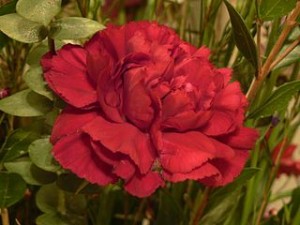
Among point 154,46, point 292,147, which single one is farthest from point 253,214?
point 154,46

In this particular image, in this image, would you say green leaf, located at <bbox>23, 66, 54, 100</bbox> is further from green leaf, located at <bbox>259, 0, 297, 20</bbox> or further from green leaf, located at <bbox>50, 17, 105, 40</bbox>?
green leaf, located at <bbox>259, 0, 297, 20</bbox>

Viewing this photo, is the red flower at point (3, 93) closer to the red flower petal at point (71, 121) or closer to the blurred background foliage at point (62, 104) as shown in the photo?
the blurred background foliage at point (62, 104)

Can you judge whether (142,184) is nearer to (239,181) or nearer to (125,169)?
(125,169)

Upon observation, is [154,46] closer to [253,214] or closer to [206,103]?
[206,103]

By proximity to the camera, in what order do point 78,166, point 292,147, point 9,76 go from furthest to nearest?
point 292,147 < point 9,76 < point 78,166

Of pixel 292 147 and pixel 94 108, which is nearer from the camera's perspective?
pixel 94 108

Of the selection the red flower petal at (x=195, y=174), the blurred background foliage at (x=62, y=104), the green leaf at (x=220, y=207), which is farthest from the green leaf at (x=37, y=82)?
the green leaf at (x=220, y=207)

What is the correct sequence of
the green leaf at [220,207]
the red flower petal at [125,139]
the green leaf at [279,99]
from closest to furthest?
the red flower petal at [125,139]
the green leaf at [279,99]
the green leaf at [220,207]

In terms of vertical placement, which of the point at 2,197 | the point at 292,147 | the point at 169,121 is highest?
the point at 169,121

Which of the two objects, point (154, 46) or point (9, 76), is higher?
point (154, 46)
